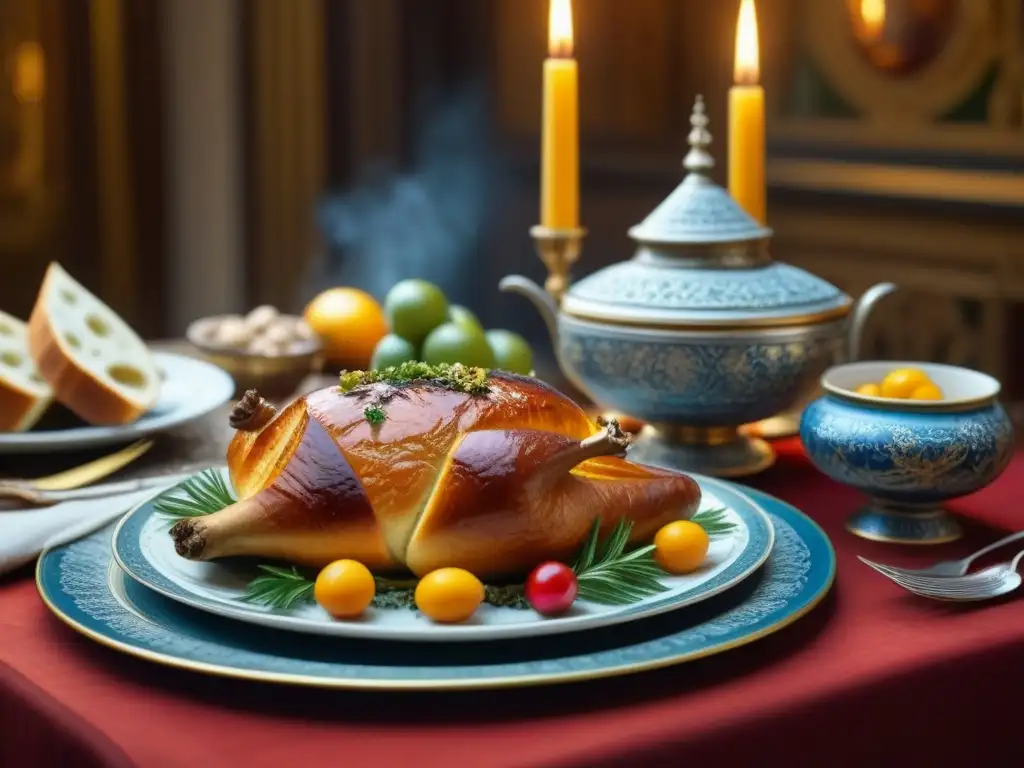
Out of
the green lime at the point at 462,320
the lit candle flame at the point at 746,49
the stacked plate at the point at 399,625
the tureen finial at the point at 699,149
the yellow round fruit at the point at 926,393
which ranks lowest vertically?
the stacked plate at the point at 399,625

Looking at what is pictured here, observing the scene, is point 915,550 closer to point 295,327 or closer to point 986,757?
point 986,757

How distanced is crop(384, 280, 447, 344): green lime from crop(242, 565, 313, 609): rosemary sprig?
2.30ft

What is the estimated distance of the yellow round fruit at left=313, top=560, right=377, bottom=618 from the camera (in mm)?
830

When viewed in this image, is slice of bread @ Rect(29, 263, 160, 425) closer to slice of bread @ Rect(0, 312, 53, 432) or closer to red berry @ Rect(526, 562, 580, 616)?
slice of bread @ Rect(0, 312, 53, 432)

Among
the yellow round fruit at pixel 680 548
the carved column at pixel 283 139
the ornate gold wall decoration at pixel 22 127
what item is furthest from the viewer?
the carved column at pixel 283 139

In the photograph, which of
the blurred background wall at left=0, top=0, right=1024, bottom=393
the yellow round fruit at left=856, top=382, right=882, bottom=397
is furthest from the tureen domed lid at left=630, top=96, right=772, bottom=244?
the blurred background wall at left=0, top=0, right=1024, bottom=393

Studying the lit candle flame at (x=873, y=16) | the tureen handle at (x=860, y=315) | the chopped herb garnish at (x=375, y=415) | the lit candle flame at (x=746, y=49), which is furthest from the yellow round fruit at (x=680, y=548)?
the lit candle flame at (x=873, y=16)

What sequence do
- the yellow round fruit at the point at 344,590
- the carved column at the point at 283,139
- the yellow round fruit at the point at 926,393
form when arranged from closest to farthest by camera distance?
the yellow round fruit at the point at 344,590
the yellow round fruit at the point at 926,393
the carved column at the point at 283,139

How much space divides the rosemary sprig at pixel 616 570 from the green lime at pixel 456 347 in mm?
577

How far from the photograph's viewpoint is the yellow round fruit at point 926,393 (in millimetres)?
1168

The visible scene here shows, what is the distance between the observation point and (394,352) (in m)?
1.54

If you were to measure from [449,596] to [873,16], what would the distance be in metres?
3.38

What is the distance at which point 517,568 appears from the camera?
0.92 meters

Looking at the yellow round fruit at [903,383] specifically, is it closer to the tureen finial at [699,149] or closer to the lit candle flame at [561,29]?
the tureen finial at [699,149]
